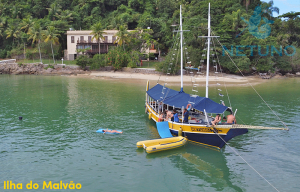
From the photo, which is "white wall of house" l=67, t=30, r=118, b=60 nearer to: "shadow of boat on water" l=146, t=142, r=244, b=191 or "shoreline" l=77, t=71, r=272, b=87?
"shoreline" l=77, t=71, r=272, b=87

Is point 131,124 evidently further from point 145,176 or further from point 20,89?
point 20,89

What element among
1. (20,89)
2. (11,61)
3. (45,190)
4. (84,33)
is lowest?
(45,190)

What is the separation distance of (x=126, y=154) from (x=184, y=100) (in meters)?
7.33

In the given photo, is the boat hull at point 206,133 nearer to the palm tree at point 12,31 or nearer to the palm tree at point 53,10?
the palm tree at point 12,31

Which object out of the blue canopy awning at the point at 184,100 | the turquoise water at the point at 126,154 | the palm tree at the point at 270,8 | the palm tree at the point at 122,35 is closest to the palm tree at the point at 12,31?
the palm tree at the point at 122,35

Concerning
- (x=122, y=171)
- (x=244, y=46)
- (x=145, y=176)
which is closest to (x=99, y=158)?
(x=122, y=171)

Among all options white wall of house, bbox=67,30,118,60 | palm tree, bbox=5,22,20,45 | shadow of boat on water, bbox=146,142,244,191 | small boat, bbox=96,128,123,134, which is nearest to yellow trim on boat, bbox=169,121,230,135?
shadow of boat on water, bbox=146,142,244,191

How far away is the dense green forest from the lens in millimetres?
62781

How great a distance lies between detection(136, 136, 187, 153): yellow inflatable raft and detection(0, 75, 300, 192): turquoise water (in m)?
0.45

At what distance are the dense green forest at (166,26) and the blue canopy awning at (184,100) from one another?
29.0m

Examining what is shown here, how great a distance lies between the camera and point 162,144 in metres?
19.7

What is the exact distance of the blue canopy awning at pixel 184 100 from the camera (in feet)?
66.9

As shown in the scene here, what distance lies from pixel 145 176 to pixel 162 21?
233ft

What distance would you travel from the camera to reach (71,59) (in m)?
78.2
